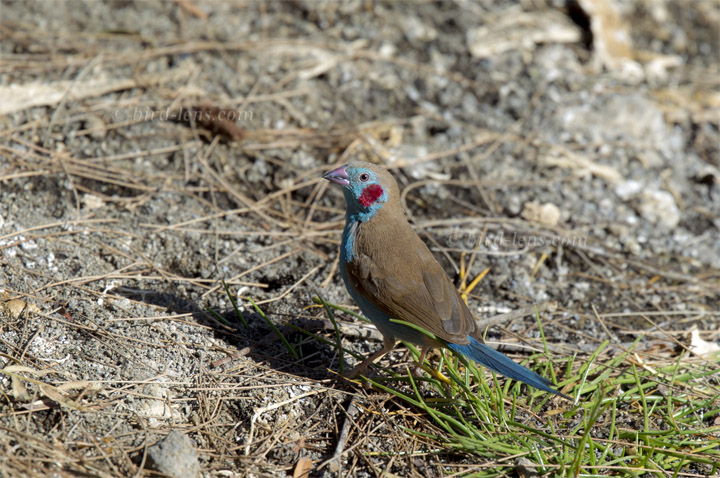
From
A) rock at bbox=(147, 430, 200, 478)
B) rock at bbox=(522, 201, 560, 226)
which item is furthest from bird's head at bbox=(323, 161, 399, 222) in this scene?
rock at bbox=(522, 201, 560, 226)

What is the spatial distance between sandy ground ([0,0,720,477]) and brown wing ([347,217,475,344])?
45 centimetres

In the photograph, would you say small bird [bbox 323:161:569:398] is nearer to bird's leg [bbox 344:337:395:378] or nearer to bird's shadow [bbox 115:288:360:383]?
bird's leg [bbox 344:337:395:378]

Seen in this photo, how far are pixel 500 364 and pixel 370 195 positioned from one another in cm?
107

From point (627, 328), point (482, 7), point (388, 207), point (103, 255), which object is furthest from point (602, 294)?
point (482, 7)

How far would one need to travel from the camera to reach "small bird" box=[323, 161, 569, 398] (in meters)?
2.92

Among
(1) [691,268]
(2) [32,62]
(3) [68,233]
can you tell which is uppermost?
(2) [32,62]

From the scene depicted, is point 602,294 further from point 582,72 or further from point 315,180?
point 582,72

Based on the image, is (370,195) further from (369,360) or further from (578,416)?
(578,416)

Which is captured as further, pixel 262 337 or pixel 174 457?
pixel 262 337

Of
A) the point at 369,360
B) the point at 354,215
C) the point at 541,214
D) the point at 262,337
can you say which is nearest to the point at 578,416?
the point at 369,360

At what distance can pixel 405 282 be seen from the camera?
3088mm

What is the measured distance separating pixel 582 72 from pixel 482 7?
1154 millimetres

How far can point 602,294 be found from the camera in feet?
13.5

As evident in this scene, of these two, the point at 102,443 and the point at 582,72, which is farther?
the point at 582,72
